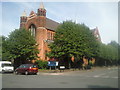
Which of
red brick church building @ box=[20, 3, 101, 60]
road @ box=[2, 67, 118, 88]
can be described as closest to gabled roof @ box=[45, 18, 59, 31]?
red brick church building @ box=[20, 3, 101, 60]

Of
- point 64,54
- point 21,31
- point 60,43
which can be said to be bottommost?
point 64,54

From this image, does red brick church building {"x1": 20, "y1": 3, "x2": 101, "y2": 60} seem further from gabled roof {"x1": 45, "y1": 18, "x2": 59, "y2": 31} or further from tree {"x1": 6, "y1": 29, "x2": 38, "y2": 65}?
tree {"x1": 6, "y1": 29, "x2": 38, "y2": 65}

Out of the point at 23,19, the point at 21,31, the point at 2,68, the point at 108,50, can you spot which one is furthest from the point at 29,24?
the point at 108,50

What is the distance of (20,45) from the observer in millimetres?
36406

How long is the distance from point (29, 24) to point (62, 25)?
15454 millimetres

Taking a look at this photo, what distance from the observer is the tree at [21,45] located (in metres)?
36.5

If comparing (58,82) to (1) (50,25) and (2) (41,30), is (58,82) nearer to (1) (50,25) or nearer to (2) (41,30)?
(2) (41,30)

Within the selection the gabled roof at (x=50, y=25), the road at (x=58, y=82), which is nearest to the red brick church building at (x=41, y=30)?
the gabled roof at (x=50, y=25)

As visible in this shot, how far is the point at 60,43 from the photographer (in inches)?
1430

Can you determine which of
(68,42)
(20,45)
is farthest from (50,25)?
(68,42)

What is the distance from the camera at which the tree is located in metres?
36.5

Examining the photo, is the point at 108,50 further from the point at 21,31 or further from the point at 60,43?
the point at 21,31

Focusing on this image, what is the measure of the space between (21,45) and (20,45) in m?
0.23

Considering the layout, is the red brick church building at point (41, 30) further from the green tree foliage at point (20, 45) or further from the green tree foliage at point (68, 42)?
the green tree foliage at point (68, 42)
